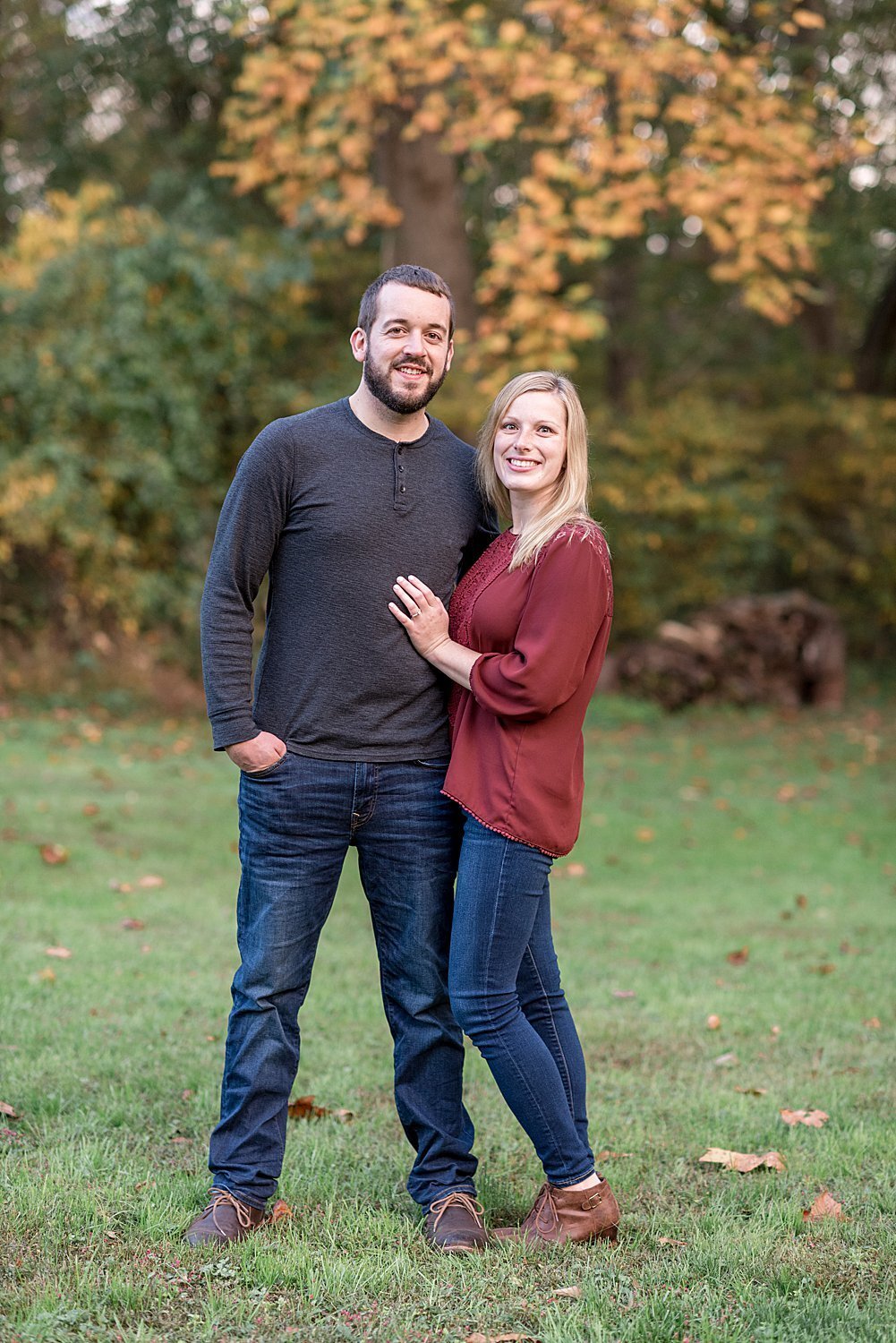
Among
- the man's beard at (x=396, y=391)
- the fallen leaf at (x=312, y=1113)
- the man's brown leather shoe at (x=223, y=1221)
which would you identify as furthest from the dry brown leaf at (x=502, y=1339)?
the man's beard at (x=396, y=391)

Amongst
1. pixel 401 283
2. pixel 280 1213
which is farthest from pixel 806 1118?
pixel 401 283

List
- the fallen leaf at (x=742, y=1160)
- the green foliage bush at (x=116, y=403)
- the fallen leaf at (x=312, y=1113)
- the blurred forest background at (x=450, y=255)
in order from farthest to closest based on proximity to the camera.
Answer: the green foliage bush at (x=116, y=403) < the blurred forest background at (x=450, y=255) < the fallen leaf at (x=312, y=1113) < the fallen leaf at (x=742, y=1160)

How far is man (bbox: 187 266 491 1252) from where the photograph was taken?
131 inches

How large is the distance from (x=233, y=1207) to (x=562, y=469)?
196 centimetres

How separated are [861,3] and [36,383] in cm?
1064

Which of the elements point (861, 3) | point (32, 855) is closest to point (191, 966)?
point (32, 855)

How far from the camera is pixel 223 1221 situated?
3.28m

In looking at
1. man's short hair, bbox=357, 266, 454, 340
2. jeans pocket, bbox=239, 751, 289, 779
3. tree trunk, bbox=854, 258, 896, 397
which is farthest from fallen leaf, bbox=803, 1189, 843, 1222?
tree trunk, bbox=854, 258, 896, 397

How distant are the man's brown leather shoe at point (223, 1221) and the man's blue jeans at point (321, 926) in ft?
0.09

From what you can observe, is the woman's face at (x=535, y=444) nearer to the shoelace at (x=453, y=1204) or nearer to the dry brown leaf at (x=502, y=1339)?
the shoelace at (x=453, y=1204)

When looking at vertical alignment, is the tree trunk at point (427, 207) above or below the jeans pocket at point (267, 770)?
above

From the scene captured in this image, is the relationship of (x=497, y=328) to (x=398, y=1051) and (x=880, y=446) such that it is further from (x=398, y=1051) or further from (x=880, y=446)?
(x=398, y=1051)

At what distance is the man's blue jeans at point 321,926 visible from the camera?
3369mm

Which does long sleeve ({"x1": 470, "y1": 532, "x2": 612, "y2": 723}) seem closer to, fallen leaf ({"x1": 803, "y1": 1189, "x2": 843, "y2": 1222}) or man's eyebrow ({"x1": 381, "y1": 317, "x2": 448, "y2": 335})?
man's eyebrow ({"x1": 381, "y1": 317, "x2": 448, "y2": 335})
